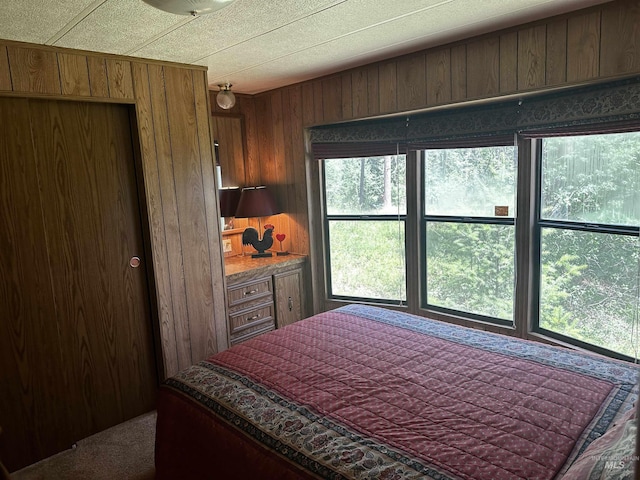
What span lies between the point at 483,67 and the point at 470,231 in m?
1.17

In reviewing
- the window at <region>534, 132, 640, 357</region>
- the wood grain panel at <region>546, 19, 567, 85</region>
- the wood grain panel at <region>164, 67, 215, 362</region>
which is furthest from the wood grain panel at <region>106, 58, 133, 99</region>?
the window at <region>534, 132, 640, 357</region>

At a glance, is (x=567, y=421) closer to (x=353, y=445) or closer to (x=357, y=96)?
(x=353, y=445)

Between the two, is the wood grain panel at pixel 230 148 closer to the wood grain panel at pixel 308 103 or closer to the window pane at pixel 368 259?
the wood grain panel at pixel 308 103

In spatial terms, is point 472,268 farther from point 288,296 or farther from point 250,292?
point 250,292

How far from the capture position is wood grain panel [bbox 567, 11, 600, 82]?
2330 millimetres

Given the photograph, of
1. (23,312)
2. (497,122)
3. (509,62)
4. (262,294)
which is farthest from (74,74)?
(497,122)

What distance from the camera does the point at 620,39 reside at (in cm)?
225

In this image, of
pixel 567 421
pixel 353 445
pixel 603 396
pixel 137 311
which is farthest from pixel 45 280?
pixel 603 396

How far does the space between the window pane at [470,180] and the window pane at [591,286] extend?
42 cm

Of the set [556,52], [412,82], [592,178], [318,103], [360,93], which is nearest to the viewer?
[556,52]

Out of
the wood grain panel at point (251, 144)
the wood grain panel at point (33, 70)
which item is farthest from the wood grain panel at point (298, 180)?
the wood grain panel at point (33, 70)

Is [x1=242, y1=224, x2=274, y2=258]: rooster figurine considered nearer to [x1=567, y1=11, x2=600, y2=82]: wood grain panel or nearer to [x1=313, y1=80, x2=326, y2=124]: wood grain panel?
[x1=313, y1=80, x2=326, y2=124]: wood grain panel

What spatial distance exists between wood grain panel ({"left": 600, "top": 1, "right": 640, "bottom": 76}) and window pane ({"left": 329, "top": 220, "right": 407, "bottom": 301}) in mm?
1833

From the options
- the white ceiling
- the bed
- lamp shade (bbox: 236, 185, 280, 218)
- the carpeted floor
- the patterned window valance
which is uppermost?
the white ceiling
